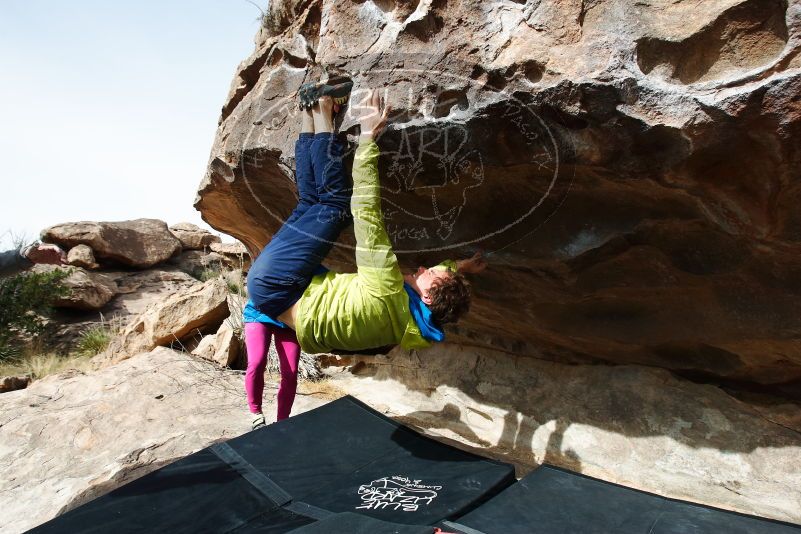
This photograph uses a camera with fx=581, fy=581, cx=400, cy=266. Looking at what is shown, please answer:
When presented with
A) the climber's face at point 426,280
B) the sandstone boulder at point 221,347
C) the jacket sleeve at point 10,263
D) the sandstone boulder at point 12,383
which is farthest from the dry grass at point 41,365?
the climber's face at point 426,280

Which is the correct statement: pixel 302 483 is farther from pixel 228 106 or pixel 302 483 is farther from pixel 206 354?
pixel 206 354

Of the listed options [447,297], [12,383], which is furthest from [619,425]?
[12,383]

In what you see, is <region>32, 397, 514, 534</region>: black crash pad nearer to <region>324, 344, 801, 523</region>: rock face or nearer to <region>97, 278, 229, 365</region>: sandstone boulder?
<region>324, 344, 801, 523</region>: rock face

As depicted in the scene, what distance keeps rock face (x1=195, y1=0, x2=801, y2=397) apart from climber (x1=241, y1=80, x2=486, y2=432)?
16 cm

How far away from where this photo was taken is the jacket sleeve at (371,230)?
2178 millimetres

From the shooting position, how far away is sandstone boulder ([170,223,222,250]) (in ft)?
36.7

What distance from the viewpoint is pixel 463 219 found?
2.81 m

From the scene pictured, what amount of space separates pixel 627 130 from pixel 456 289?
875 mm

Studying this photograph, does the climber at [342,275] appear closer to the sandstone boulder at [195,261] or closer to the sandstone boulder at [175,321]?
the sandstone boulder at [175,321]

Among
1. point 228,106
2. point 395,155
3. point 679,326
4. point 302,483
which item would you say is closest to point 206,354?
point 228,106

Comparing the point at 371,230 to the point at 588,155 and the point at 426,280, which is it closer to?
the point at 426,280

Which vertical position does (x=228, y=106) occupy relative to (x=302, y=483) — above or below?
above

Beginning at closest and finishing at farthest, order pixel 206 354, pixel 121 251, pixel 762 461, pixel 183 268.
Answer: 1. pixel 762 461
2. pixel 206 354
3. pixel 121 251
4. pixel 183 268

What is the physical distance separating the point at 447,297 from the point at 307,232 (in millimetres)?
647
